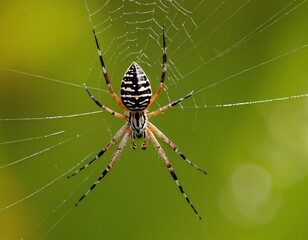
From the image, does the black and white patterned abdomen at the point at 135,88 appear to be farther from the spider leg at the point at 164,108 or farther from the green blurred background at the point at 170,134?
A: the green blurred background at the point at 170,134

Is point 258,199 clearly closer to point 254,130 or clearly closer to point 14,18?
point 254,130

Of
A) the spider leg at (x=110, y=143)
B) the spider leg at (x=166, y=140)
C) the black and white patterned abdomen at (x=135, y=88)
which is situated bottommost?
the spider leg at (x=166, y=140)

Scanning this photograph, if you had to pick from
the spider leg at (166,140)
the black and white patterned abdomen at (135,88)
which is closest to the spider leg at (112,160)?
the spider leg at (166,140)

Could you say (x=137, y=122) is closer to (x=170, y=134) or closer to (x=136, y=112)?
(x=136, y=112)

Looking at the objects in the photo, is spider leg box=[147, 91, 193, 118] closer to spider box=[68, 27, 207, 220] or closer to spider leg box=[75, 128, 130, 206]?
spider box=[68, 27, 207, 220]

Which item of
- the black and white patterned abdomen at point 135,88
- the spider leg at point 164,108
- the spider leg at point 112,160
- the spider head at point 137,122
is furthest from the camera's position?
the spider head at point 137,122

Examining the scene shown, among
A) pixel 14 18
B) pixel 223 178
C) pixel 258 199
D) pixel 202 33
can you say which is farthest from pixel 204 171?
pixel 14 18

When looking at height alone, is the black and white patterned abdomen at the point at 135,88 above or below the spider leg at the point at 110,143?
above
